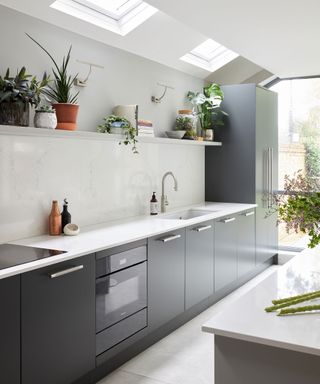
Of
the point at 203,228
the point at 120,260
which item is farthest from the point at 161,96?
the point at 120,260

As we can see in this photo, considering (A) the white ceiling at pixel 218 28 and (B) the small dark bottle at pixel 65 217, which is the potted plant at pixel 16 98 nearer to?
(A) the white ceiling at pixel 218 28

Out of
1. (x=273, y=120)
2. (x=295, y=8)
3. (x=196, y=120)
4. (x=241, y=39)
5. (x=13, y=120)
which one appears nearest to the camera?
(x=13, y=120)

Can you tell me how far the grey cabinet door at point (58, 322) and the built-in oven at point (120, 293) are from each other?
0.09 meters

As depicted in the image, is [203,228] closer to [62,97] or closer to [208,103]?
[62,97]

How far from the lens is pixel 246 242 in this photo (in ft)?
18.1

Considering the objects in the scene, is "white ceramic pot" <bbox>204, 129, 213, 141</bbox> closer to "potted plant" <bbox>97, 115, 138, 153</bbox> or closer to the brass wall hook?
the brass wall hook

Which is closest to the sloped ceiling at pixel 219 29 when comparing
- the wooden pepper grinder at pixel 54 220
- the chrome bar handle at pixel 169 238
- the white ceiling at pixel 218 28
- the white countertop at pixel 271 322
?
the white ceiling at pixel 218 28

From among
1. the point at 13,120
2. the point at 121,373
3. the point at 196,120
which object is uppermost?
the point at 196,120

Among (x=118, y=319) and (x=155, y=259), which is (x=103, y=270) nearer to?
(x=118, y=319)

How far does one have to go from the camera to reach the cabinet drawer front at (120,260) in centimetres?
306

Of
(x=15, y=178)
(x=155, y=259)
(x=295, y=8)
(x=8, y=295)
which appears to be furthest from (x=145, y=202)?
(x=8, y=295)

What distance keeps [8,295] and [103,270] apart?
0.81 metres

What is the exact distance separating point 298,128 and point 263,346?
5408 millimetres

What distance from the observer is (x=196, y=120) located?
5.48 m
